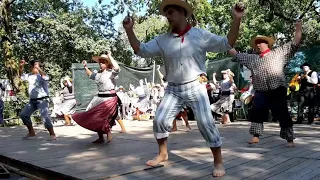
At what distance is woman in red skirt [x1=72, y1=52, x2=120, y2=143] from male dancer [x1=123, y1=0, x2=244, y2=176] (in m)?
2.55

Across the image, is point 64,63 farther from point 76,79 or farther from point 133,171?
point 133,171

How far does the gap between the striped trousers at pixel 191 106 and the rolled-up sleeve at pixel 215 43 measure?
40 cm

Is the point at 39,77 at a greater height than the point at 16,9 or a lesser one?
lesser

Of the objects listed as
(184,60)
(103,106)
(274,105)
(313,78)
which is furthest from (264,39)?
(313,78)

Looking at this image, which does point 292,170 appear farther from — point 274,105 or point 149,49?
point 149,49

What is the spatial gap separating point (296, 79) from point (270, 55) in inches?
210

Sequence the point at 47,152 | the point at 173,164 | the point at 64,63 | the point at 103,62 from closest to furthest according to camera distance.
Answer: the point at 173,164, the point at 47,152, the point at 103,62, the point at 64,63

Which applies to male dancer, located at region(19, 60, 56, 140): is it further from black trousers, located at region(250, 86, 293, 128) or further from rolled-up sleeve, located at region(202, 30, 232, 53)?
rolled-up sleeve, located at region(202, 30, 232, 53)

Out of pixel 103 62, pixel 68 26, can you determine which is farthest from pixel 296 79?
pixel 68 26

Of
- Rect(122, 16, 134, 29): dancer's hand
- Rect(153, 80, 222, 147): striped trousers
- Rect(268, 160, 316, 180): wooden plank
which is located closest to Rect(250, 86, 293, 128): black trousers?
Rect(268, 160, 316, 180): wooden plank

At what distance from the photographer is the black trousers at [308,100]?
9.92 m

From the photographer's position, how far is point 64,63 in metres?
21.1

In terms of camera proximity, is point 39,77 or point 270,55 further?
point 39,77

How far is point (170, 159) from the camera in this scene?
179 inches
